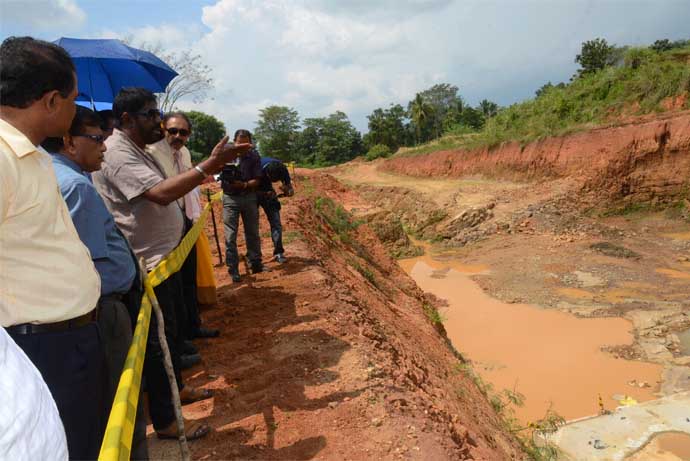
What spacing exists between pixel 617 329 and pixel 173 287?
9258mm

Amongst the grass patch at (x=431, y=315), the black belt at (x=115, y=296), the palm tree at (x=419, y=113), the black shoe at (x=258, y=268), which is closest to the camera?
the black belt at (x=115, y=296)

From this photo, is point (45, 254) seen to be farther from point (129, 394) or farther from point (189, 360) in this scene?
point (189, 360)

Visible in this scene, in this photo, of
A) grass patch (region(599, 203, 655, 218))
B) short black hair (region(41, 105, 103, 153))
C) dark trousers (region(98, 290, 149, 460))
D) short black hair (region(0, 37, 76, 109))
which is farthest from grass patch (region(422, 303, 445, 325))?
grass patch (region(599, 203, 655, 218))

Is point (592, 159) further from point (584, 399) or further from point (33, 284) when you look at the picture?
point (33, 284)

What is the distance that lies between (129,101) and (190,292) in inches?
66.5

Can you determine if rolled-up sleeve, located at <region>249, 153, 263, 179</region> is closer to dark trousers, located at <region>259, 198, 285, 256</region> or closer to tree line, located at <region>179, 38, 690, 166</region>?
dark trousers, located at <region>259, 198, 285, 256</region>

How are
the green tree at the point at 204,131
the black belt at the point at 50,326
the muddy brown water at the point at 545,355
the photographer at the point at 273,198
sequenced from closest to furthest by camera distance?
the black belt at the point at 50,326 → the photographer at the point at 273,198 → the muddy brown water at the point at 545,355 → the green tree at the point at 204,131

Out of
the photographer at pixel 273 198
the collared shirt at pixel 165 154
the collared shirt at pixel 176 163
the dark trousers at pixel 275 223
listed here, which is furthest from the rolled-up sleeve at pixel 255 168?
the collared shirt at pixel 165 154

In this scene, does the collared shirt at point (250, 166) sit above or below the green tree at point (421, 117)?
below

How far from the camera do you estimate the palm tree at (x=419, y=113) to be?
4597 cm

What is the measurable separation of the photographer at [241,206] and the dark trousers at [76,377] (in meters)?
3.47

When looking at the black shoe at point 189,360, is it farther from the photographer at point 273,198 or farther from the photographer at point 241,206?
the photographer at point 273,198

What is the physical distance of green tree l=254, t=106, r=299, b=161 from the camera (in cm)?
4900

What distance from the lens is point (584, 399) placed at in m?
7.04
